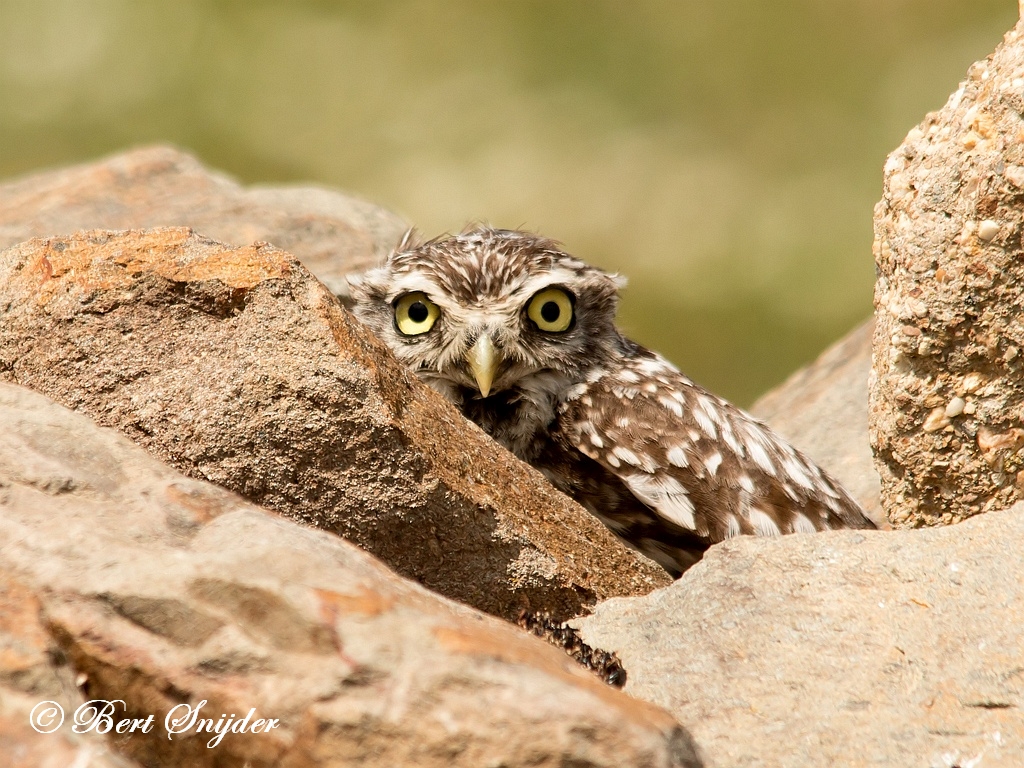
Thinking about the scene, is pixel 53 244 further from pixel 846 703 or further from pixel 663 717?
pixel 846 703

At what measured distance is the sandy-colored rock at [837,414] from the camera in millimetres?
4234

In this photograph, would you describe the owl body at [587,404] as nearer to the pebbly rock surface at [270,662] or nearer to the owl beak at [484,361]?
the owl beak at [484,361]

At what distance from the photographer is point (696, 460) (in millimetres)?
3170

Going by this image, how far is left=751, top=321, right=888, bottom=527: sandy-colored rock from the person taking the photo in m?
4.23

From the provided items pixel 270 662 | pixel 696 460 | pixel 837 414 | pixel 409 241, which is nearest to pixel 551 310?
pixel 696 460

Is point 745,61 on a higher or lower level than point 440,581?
higher

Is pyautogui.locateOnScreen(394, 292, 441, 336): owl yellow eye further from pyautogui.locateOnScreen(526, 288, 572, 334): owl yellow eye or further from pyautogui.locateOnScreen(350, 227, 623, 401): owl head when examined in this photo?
pyautogui.locateOnScreen(526, 288, 572, 334): owl yellow eye

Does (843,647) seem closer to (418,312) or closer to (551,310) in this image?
(551,310)

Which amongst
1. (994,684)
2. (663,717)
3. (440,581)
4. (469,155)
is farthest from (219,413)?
(469,155)

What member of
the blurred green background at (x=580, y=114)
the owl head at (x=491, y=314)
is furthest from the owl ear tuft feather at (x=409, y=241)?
the blurred green background at (x=580, y=114)

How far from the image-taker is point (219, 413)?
226cm

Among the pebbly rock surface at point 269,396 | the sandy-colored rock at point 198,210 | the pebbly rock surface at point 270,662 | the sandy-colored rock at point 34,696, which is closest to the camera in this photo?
the sandy-colored rock at point 34,696

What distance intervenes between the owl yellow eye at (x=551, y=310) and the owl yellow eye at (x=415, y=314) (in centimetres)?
29

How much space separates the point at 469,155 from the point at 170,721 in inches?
281
